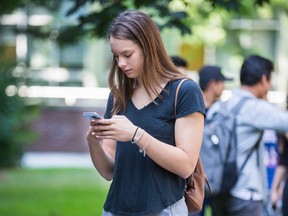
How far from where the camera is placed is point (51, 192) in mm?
12766

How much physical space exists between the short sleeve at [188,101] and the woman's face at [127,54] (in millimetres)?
230

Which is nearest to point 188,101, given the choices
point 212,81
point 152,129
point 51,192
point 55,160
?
point 152,129

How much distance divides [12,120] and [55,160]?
2.76m

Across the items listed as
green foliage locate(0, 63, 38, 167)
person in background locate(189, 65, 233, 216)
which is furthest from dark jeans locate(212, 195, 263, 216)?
green foliage locate(0, 63, 38, 167)

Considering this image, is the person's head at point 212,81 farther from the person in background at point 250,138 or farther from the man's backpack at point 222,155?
the man's backpack at point 222,155

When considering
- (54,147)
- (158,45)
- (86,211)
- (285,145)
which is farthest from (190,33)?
(54,147)

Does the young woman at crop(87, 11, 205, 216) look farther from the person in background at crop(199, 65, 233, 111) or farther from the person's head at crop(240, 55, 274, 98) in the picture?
the person in background at crop(199, 65, 233, 111)

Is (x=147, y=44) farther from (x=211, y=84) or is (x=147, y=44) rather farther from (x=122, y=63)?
(x=211, y=84)

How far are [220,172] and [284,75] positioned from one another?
14.6m

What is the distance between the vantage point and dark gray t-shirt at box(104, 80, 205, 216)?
3.36 meters

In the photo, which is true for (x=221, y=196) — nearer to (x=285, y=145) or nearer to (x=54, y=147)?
(x=285, y=145)

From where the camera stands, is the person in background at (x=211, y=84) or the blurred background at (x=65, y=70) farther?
the blurred background at (x=65, y=70)

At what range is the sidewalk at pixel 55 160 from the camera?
1725 centimetres

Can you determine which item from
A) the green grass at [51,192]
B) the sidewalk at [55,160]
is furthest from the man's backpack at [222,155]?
the sidewalk at [55,160]
